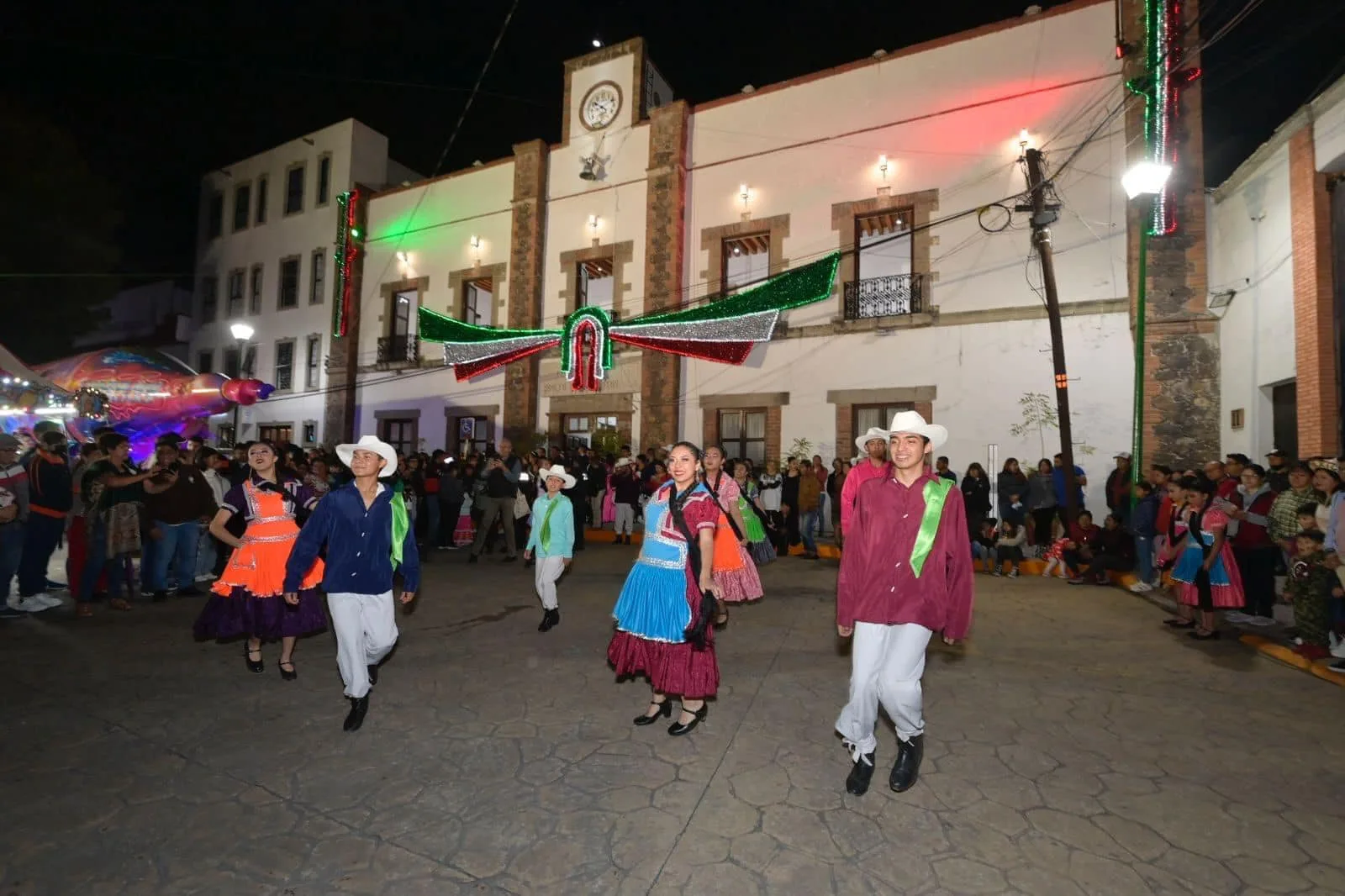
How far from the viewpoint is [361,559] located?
164 inches

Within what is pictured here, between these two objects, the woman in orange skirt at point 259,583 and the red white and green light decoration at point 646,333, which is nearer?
the woman in orange skirt at point 259,583

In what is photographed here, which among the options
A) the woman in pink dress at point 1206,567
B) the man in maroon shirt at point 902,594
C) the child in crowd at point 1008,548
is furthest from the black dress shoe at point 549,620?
the child in crowd at point 1008,548

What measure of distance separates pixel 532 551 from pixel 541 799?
12.3 feet

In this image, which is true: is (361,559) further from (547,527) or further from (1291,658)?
(1291,658)

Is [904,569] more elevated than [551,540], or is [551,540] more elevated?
[904,569]

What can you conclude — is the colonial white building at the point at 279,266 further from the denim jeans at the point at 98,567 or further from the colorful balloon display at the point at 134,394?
the denim jeans at the point at 98,567

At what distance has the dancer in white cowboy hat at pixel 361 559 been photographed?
414cm

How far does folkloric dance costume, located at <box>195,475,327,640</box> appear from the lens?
5.02m

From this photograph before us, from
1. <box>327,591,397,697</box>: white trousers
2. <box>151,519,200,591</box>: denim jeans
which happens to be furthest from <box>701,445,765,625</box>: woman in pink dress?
<box>151,519,200,591</box>: denim jeans

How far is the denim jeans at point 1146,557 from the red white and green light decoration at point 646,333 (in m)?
7.11

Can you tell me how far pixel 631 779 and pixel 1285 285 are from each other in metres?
12.3

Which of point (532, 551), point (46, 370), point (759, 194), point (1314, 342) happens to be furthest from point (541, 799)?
point (759, 194)

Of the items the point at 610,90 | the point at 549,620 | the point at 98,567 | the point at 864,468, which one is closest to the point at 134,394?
the point at 98,567

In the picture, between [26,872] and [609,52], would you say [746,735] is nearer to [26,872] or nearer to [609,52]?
[26,872]
